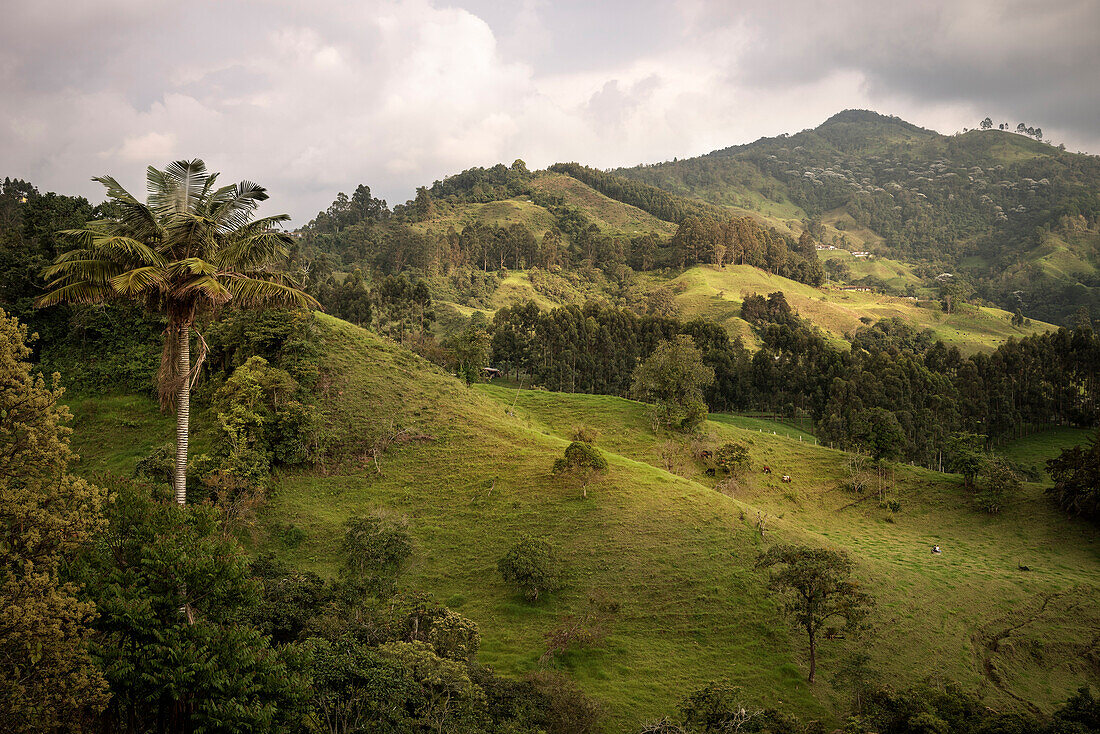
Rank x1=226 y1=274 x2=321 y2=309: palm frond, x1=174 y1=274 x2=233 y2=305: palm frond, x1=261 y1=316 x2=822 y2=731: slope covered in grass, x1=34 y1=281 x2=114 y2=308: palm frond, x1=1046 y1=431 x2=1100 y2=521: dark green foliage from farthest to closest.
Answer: x1=1046 y1=431 x2=1100 y2=521: dark green foliage, x1=261 y1=316 x2=822 y2=731: slope covered in grass, x1=226 y1=274 x2=321 y2=309: palm frond, x1=174 y1=274 x2=233 y2=305: palm frond, x1=34 y1=281 x2=114 y2=308: palm frond

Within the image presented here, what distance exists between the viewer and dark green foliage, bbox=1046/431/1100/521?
136 feet

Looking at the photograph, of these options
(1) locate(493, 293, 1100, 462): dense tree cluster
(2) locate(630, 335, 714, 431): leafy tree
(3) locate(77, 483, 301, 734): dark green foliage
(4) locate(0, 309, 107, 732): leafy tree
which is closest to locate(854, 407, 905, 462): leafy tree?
A: (2) locate(630, 335, 714, 431): leafy tree

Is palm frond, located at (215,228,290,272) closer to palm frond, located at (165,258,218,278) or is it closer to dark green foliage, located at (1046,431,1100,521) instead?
palm frond, located at (165,258,218,278)

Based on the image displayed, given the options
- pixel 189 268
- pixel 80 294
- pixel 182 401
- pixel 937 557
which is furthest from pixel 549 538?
pixel 937 557

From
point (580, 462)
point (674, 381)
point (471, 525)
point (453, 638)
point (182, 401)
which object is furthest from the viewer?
point (674, 381)

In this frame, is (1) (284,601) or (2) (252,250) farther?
(1) (284,601)

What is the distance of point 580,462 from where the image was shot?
3672cm

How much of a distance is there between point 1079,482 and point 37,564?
2218 inches

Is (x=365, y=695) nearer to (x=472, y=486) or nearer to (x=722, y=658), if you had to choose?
(x=722, y=658)

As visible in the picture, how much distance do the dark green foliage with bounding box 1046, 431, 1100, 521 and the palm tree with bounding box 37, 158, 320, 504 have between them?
170ft

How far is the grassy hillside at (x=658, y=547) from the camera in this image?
26203mm

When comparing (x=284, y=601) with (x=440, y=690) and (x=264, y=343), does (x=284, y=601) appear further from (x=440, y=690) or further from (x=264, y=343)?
(x=264, y=343)

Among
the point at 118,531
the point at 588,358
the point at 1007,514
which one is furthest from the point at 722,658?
the point at 588,358

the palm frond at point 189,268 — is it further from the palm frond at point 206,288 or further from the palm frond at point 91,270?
the palm frond at point 91,270
